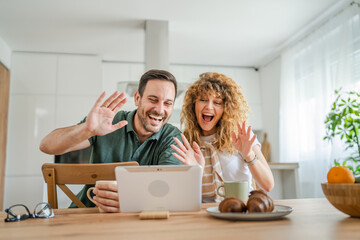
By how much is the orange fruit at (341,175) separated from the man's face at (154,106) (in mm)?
1177

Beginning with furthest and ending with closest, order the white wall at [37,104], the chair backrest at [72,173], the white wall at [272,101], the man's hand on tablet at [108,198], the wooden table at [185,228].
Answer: the white wall at [272,101] < the white wall at [37,104] < the chair backrest at [72,173] < the man's hand on tablet at [108,198] < the wooden table at [185,228]

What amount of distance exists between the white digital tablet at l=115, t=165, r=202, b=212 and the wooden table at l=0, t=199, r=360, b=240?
4 centimetres

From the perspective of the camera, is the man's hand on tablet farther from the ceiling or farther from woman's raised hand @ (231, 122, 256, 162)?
the ceiling

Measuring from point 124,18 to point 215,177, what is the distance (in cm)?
260

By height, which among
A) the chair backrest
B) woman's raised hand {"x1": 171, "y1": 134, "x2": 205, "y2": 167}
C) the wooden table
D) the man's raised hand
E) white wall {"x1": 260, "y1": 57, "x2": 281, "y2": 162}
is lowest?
the wooden table

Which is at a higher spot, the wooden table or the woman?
the woman

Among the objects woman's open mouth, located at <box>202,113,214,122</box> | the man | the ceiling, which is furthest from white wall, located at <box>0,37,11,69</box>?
woman's open mouth, located at <box>202,113,214,122</box>

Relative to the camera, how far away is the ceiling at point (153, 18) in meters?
3.45

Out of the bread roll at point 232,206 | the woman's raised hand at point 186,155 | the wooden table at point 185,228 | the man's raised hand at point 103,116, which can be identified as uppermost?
the man's raised hand at point 103,116

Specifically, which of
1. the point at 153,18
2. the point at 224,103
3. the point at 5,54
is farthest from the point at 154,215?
the point at 5,54

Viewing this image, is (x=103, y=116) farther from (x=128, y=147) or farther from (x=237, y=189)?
(x=237, y=189)

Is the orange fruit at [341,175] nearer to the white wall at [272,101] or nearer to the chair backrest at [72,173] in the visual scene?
the chair backrest at [72,173]

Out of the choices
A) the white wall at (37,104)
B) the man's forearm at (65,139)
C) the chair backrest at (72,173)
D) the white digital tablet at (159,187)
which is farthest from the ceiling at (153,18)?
the white digital tablet at (159,187)

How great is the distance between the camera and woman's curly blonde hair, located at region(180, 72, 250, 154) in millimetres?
2010
